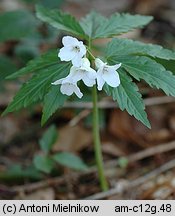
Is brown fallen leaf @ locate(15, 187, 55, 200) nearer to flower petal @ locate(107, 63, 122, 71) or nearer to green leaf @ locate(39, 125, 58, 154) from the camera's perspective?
green leaf @ locate(39, 125, 58, 154)

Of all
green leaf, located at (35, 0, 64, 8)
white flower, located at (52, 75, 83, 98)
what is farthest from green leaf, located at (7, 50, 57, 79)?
green leaf, located at (35, 0, 64, 8)

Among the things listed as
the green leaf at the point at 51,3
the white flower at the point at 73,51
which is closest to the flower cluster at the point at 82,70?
the white flower at the point at 73,51

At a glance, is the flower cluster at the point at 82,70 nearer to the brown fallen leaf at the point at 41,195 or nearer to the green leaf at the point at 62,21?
the green leaf at the point at 62,21

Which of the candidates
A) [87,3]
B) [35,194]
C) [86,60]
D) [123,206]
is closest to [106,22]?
[86,60]

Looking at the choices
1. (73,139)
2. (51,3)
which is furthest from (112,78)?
(51,3)

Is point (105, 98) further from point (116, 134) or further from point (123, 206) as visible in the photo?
point (123, 206)

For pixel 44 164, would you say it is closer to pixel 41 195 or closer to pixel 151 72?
pixel 41 195

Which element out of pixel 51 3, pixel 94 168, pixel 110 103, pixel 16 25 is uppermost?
pixel 51 3
